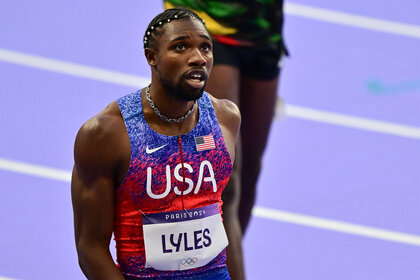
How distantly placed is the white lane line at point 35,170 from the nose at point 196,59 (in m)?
2.86

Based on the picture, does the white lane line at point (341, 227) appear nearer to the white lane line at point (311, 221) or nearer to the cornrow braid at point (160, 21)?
the white lane line at point (311, 221)

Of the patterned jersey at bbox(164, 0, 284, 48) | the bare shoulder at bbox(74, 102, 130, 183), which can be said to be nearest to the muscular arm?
the bare shoulder at bbox(74, 102, 130, 183)

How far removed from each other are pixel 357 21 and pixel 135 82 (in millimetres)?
2107

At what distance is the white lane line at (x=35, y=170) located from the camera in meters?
5.40

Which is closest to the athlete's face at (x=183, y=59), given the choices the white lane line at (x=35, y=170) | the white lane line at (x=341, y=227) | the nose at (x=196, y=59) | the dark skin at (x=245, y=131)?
the nose at (x=196, y=59)

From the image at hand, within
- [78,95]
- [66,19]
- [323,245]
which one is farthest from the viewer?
[66,19]

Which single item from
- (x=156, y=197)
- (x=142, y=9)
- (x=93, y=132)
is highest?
(x=93, y=132)

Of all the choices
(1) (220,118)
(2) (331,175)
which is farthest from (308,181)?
(1) (220,118)

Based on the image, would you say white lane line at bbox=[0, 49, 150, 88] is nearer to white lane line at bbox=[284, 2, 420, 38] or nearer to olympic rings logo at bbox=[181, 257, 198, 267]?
white lane line at bbox=[284, 2, 420, 38]

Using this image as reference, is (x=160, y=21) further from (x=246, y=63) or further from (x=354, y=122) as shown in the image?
(x=354, y=122)

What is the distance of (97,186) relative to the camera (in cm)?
269

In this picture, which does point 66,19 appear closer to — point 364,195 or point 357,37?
point 357,37

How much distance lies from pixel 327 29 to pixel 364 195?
2219mm

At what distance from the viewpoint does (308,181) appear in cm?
559
